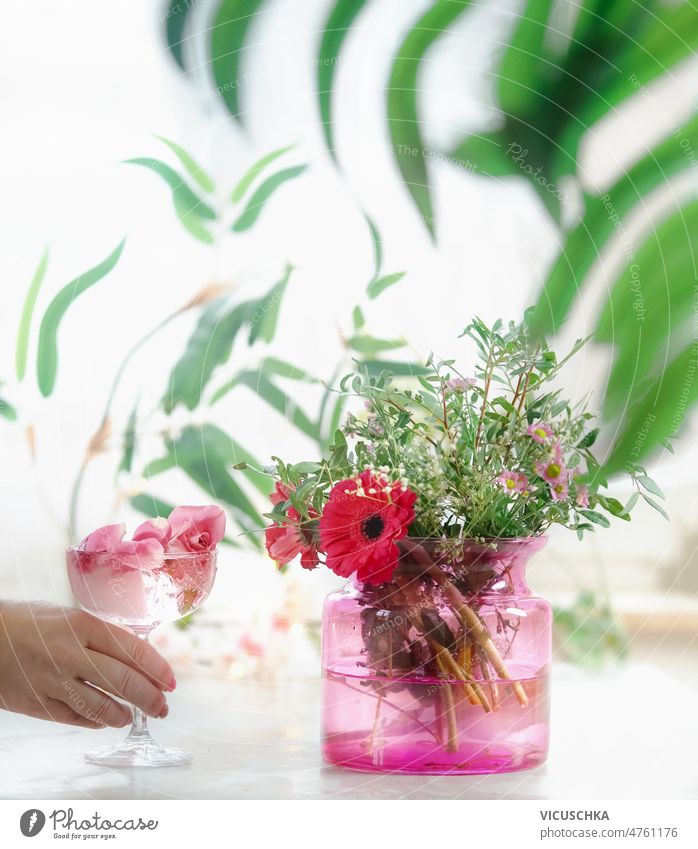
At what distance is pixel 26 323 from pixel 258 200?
0.18m

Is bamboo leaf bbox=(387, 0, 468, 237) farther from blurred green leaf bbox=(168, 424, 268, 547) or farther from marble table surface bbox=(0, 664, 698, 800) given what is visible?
marble table surface bbox=(0, 664, 698, 800)

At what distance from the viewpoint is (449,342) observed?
70 cm

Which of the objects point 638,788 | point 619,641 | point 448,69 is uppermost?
point 448,69

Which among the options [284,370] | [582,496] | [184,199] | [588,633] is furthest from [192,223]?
[588,633]

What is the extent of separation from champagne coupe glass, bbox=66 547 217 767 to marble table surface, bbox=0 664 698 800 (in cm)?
1

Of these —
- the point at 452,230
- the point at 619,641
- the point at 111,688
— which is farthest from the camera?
the point at 619,641

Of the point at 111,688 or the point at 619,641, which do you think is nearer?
the point at 111,688

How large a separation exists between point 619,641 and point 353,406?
31cm

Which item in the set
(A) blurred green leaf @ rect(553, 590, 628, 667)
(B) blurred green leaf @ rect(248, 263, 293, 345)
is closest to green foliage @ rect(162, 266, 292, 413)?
(B) blurred green leaf @ rect(248, 263, 293, 345)

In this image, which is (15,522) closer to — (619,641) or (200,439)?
(200,439)

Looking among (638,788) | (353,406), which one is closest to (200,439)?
(353,406)

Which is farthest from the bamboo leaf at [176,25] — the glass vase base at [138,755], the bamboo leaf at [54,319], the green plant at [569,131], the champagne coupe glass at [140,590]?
the glass vase base at [138,755]

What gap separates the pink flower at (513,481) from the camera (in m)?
0.56

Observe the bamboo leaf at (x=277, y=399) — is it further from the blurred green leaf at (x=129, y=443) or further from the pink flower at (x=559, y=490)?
the pink flower at (x=559, y=490)
